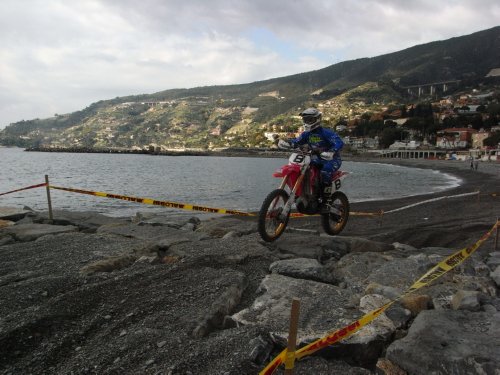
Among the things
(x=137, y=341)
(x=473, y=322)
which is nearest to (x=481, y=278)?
(x=473, y=322)

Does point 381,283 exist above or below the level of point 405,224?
above

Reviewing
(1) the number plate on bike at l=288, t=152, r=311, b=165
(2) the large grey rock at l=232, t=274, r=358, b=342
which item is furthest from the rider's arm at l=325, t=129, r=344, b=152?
(2) the large grey rock at l=232, t=274, r=358, b=342

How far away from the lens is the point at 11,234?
10.3m

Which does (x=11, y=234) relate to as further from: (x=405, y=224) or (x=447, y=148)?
(x=447, y=148)

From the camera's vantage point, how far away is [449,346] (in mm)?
4094

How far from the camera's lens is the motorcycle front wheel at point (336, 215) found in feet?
26.0

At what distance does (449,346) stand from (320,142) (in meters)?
4.11

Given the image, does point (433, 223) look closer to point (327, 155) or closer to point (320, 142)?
point (320, 142)

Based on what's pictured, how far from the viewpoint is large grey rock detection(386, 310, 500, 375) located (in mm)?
3803

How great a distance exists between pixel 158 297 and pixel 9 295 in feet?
7.30

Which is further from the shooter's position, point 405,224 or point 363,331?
point 405,224

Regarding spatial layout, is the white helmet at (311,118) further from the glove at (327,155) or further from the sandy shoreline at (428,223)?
the sandy shoreline at (428,223)

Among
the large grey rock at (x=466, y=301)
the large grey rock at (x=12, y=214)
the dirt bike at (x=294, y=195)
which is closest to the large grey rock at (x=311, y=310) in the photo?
the large grey rock at (x=466, y=301)

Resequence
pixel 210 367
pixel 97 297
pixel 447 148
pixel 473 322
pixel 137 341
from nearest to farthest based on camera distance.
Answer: pixel 210 367, pixel 137 341, pixel 473 322, pixel 97 297, pixel 447 148
